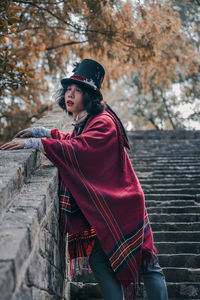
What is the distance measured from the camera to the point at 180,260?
11.1ft

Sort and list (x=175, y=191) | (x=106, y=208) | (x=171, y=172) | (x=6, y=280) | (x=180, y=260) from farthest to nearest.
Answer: (x=171, y=172) < (x=175, y=191) < (x=180, y=260) < (x=106, y=208) < (x=6, y=280)

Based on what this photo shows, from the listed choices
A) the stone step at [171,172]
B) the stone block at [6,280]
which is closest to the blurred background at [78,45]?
the stone step at [171,172]

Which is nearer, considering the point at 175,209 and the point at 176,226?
the point at 176,226

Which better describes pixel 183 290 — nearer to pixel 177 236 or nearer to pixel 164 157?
pixel 177 236

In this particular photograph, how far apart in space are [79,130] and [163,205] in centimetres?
226

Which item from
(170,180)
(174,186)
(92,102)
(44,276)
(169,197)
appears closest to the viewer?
(44,276)

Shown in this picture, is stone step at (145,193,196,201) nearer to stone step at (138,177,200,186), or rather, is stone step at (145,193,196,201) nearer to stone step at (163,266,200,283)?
stone step at (138,177,200,186)

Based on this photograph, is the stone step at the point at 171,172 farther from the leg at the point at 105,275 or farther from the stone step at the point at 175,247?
the leg at the point at 105,275

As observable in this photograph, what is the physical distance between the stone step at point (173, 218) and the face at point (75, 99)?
1916 mm

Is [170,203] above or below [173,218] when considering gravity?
above

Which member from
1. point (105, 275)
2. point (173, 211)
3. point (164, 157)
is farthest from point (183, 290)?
point (164, 157)

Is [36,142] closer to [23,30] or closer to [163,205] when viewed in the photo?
[163,205]

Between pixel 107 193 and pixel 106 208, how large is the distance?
0.09m

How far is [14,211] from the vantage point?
6.03ft
